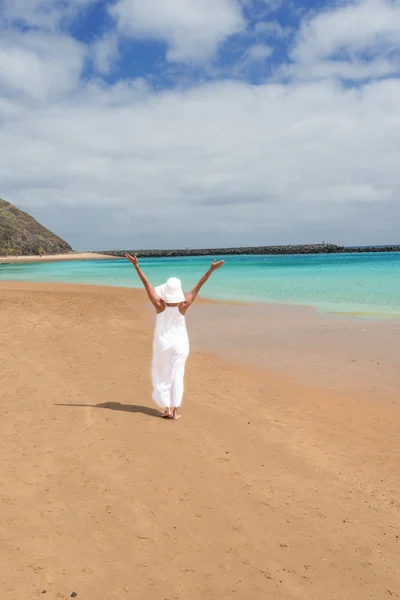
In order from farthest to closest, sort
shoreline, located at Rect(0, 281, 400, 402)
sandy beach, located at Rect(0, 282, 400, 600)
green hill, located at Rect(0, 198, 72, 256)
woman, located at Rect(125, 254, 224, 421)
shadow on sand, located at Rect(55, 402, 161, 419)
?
green hill, located at Rect(0, 198, 72, 256) < shoreline, located at Rect(0, 281, 400, 402) < shadow on sand, located at Rect(55, 402, 161, 419) < woman, located at Rect(125, 254, 224, 421) < sandy beach, located at Rect(0, 282, 400, 600)

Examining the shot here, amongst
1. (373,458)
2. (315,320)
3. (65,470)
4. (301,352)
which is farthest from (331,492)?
(315,320)

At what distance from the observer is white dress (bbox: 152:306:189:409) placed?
6.99m

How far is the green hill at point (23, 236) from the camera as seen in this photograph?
12888 centimetres

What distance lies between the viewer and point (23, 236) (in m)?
135

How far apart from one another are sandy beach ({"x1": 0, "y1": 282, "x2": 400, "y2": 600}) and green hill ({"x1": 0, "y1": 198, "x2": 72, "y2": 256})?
127 m

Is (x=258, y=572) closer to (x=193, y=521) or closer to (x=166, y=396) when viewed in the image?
(x=193, y=521)

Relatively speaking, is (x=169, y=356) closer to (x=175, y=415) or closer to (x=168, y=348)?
(x=168, y=348)

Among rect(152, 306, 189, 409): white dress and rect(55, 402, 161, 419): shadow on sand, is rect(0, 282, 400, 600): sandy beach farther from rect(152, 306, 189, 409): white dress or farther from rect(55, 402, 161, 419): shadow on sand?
rect(152, 306, 189, 409): white dress

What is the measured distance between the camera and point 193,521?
4.46 m

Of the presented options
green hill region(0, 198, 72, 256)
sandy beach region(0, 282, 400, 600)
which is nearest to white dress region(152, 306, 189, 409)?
sandy beach region(0, 282, 400, 600)

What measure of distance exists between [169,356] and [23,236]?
138m

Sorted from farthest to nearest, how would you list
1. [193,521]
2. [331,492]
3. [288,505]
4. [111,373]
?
1. [111,373]
2. [331,492]
3. [288,505]
4. [193,521]

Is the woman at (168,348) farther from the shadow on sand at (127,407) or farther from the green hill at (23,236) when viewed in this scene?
the green hill at (23,236)

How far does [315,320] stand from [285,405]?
413 inches
